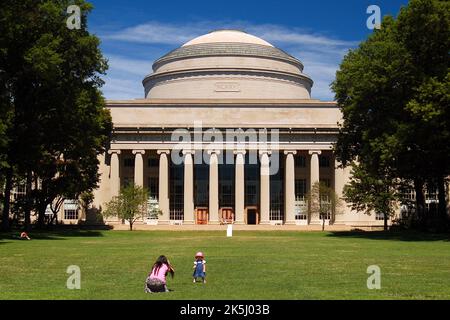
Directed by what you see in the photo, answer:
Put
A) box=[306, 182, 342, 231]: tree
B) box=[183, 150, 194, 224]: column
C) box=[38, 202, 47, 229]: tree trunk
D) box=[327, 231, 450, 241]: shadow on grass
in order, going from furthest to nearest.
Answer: box=[183, 150, 194, 224]: column < box=[306, 182, 342, 231]: tree < box=[38, 202, 47, 229]: tree trunk < box=[327, 231, 450, 241]: shadow on grass

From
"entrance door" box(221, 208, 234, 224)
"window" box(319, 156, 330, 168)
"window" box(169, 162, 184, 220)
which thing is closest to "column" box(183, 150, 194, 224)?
"window" box(169, 162, 184, 220)

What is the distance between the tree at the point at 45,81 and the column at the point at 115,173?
24.9 meters

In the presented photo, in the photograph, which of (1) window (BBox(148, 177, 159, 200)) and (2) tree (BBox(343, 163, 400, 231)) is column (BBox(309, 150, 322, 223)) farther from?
(1) window (BBox(148, 177, 159, 200))

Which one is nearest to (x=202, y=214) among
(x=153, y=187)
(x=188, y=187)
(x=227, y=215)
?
(x=227, y=215)

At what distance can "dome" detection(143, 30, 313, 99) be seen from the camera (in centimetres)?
9438

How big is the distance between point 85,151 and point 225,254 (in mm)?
25011

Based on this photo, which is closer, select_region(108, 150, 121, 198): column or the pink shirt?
the pink shirt

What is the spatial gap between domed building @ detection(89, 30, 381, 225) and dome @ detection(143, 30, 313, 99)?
150 cm

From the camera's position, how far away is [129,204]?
2788 inches

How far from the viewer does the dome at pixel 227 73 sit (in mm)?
94375

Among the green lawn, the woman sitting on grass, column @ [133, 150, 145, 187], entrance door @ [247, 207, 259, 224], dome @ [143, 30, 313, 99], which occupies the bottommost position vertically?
the green lawn

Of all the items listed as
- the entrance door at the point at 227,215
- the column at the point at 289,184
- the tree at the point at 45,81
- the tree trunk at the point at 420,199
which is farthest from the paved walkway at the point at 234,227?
the tree at the point at 45,81
